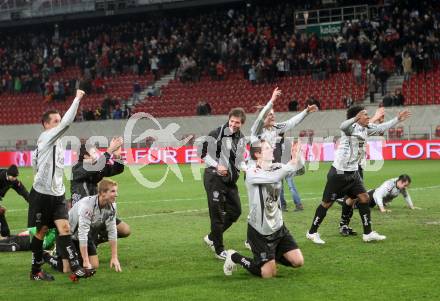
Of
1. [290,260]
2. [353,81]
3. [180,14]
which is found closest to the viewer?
[290,260]

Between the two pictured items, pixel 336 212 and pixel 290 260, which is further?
pixel 336 212

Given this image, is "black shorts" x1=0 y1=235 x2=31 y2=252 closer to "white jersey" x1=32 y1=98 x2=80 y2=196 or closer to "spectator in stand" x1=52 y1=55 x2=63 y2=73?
"white jersey" x1=32 y1=98 x2=80 y2=196

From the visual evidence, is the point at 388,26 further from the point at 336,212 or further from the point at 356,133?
the point at 356,133

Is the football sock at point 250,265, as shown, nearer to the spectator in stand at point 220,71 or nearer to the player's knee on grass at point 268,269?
the player's knee on grass at point 268,269

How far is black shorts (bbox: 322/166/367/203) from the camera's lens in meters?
12.5

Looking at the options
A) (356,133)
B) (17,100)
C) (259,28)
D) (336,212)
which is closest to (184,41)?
(259,28)

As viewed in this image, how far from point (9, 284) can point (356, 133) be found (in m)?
5.83

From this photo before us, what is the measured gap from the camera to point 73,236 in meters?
10.6

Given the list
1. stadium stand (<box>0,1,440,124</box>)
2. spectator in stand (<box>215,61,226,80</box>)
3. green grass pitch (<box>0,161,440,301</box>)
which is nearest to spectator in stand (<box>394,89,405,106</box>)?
stadium stand (<box>0,1,440,124</box>)

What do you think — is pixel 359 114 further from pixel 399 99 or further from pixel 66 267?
pixel 399 99

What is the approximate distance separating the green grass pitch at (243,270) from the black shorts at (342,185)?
28.1 inches

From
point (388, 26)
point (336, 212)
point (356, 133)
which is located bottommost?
point (336, 212)

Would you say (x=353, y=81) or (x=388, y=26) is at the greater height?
(x=388, y=26)

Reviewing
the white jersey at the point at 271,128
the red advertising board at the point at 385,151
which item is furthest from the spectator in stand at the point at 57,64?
the white jersey at the point at 271,128
